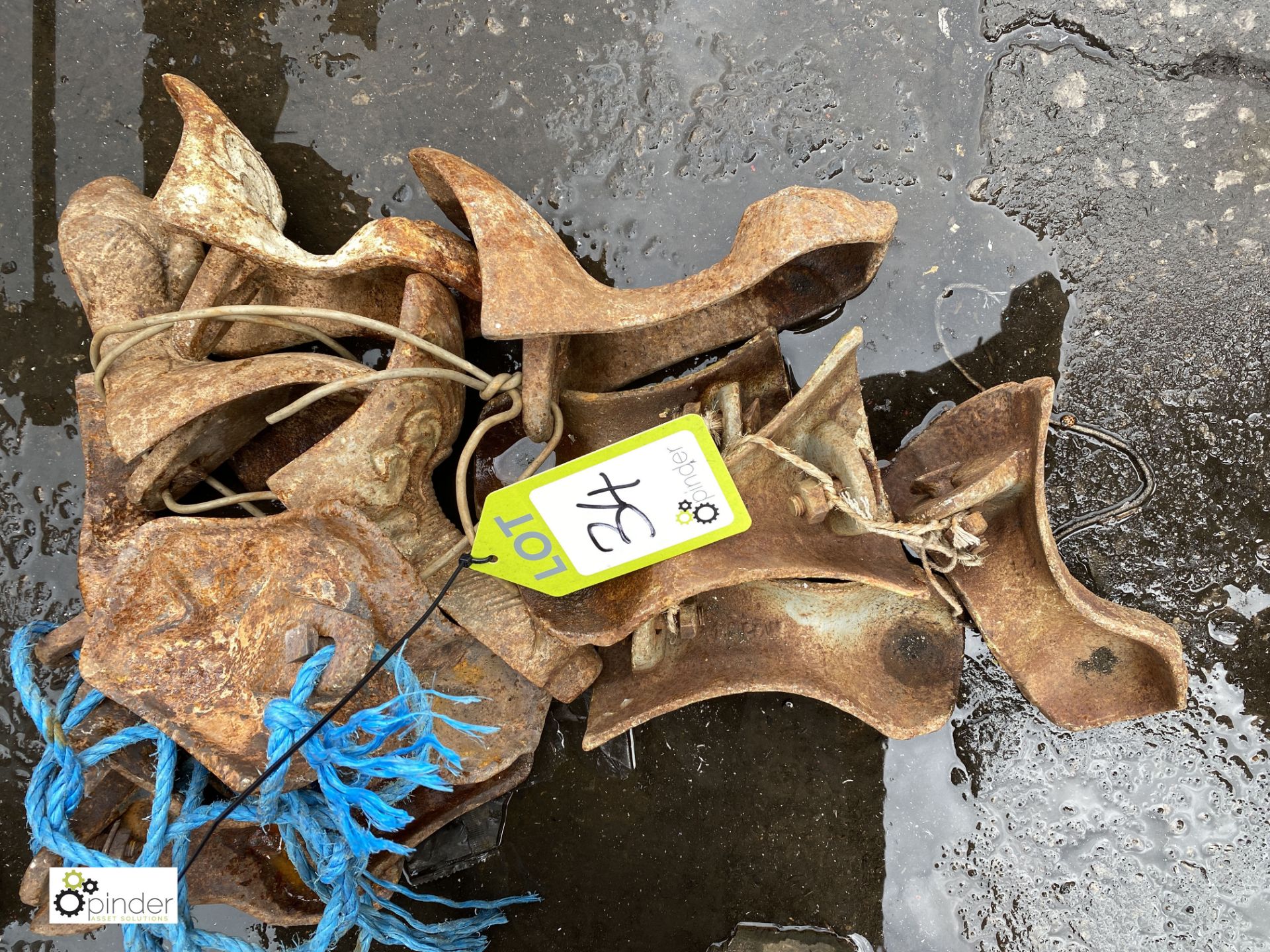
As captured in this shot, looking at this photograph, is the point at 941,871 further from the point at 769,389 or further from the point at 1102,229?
the point at 1102,229

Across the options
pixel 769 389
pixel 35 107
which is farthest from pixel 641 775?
pixel 35 107

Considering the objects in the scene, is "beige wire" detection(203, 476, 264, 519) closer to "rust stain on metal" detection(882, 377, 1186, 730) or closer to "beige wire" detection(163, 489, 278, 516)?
"beige wire" detection(163, 489, 278, 516)

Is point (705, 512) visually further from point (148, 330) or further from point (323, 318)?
point (148, 330)

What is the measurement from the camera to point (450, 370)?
1.47 meters

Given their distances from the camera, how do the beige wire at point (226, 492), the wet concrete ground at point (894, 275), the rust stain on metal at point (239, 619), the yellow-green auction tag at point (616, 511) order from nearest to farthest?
the yellow-green auction tag at point (616, 511), the rust stain on metal at point (239, 619), the beige wire at point (226, 492), the wet concrete ground at point (894, 275)

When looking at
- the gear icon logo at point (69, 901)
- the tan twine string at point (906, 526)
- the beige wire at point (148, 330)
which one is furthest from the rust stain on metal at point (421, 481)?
the gear icon logo at point (69, 901)

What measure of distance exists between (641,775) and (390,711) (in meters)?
0.82

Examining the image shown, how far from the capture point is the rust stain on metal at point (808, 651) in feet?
5.57

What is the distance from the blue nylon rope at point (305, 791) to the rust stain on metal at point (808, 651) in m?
0.39

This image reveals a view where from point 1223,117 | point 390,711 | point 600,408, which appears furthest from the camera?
point 1223,117

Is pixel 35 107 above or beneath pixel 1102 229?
above

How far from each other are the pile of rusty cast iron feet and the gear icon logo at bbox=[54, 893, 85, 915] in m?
0.09

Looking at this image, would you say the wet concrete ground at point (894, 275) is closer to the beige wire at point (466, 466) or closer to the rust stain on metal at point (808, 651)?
the rust stain on metal at point (808, 651)

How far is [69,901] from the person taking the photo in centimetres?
158
